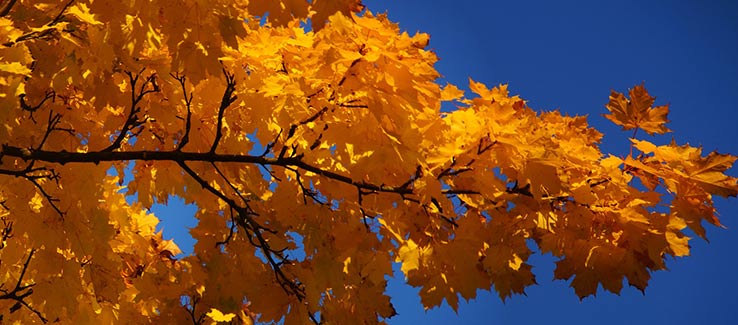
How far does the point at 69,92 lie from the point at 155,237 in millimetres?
1960

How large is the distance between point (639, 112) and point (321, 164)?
1677mm

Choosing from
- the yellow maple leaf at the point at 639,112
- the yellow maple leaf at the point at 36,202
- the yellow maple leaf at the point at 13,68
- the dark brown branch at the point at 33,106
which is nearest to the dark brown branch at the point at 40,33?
the yellow maple leaf at the point at 13,68

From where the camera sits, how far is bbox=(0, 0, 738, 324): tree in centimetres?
277

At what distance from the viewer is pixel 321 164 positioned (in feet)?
11.7

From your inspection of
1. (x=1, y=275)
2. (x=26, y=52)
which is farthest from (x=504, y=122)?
(x=1, y=275)

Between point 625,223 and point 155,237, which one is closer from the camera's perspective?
point 625,223

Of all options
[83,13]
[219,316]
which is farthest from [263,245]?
[83,13]

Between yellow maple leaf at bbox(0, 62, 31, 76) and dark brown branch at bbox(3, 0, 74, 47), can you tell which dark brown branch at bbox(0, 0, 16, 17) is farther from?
yellow maple leaf at bbox(0, 62, 31, 76)

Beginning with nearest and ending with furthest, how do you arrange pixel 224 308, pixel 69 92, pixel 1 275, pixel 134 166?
pixel 224 308, pixel 69 92, pixel 134 166, pixel 1 275

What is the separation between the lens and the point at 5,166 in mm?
3920

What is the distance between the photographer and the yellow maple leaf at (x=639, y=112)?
131 inches

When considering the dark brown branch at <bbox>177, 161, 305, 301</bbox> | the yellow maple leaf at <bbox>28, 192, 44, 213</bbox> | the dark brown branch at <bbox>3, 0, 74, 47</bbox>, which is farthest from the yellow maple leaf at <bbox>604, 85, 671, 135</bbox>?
the yellow maple leaf at <bbox>28, 192, 44, 213</bbox>

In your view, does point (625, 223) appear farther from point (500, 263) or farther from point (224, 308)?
point (224, 308)

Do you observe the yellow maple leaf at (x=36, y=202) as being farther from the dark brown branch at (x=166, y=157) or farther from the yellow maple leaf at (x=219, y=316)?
the yellow maple leaf at (x=219, y=316)
